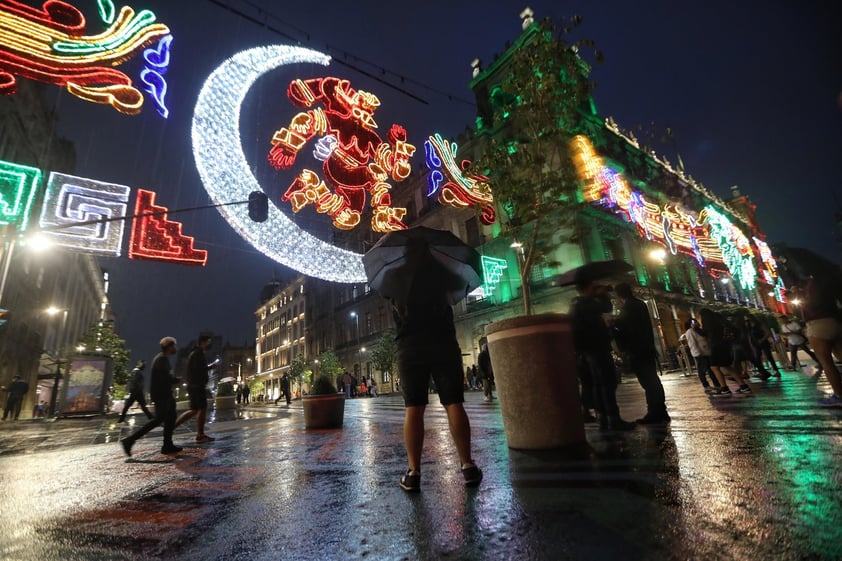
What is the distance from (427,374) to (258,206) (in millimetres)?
6497

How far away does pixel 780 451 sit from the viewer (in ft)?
8.36

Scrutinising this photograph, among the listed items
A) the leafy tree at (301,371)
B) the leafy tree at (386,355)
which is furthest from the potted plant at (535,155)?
the leafy tree at (301,371)

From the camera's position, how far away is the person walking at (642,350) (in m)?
4.37

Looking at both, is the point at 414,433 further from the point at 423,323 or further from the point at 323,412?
the point at 323,412

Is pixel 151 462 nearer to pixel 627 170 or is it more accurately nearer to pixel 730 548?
pixel 730 548

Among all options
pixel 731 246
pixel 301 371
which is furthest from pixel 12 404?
pixel 731 246

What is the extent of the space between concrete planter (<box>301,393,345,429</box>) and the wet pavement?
2895 mm

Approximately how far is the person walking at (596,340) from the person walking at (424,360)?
2.23 meters

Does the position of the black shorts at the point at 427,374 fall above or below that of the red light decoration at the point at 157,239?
below

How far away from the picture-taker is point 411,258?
9.20ft

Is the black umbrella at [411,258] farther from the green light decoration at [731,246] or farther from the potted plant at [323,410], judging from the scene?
the green light decoration at [731,246]

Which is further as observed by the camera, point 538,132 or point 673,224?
point 673,224

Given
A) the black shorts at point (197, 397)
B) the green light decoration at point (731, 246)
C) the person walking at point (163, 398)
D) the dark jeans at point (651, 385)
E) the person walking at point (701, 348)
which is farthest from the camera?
the green light decoration at point (731, 246)

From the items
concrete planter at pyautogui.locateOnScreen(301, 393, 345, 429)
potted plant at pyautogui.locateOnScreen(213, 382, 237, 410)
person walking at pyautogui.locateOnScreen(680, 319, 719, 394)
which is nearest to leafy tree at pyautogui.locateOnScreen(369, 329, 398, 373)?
potted plant at pyautogui.locateOnScreen(213, 382, 237, 410)
